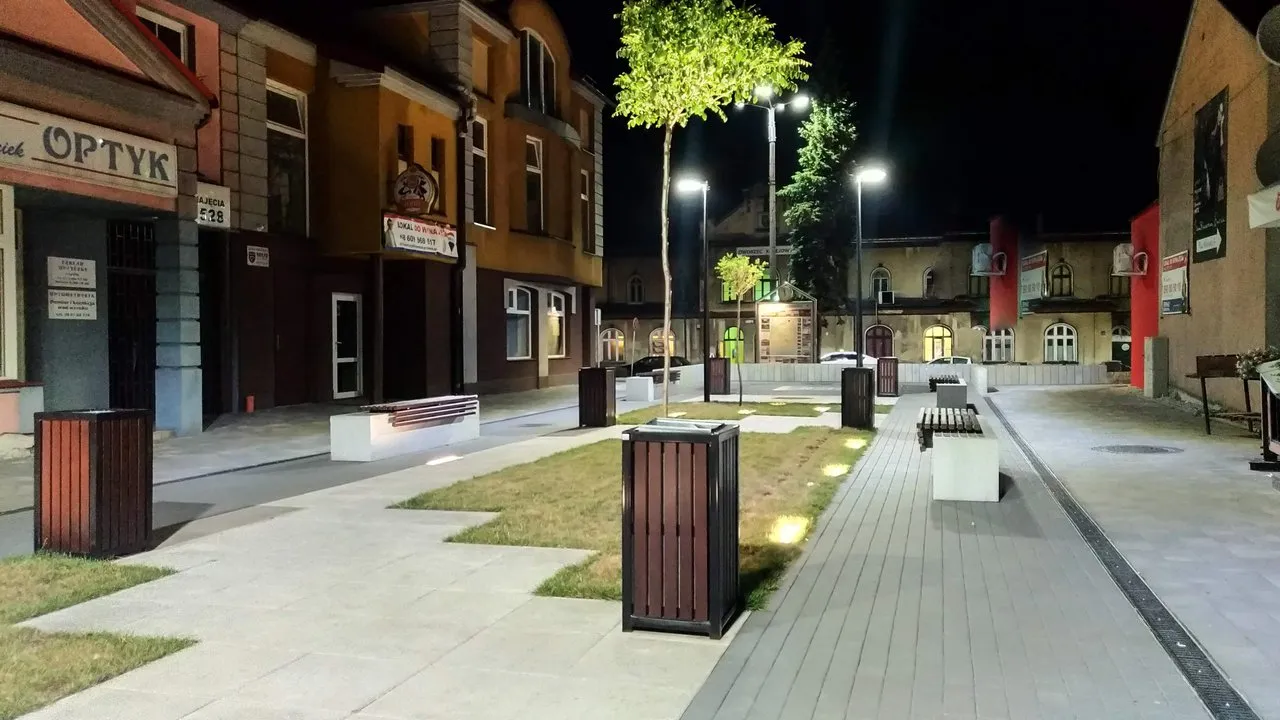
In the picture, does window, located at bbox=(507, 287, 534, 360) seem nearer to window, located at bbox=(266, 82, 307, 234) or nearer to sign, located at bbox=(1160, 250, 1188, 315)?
window, located at bbox=(266, 82, 307, 234)

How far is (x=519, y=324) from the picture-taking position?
2980cm

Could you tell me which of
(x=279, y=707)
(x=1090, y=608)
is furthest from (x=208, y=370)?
(x=1090, y=608)

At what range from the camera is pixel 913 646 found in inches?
200

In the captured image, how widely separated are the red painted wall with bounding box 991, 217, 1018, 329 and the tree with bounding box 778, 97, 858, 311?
24.5 feet

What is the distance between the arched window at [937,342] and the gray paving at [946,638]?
45435 millimetres

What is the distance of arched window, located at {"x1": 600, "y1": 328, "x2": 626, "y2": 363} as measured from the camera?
190 feet

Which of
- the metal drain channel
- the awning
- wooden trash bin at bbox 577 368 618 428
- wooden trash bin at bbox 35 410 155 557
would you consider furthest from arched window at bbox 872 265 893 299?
wooden trash bin at bbox 35 410 155 557

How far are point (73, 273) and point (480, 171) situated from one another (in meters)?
13.2

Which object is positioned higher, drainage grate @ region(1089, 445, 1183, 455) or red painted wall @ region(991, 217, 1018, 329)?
red painted wall @ region(991, 217, 1018, 329)

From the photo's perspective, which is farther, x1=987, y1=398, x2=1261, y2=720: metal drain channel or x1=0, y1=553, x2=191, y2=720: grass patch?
x1=0, y1=553, x2=191, y2=720: grass patch

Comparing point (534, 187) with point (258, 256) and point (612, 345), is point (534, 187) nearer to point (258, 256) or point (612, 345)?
point (258, 256)

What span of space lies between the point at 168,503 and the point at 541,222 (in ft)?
69.8

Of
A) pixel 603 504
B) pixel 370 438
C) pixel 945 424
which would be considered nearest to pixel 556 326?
pixel 370 438

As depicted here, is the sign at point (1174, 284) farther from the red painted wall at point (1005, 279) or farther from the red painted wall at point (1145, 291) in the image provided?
the red painted wall at point (1005, 279)
